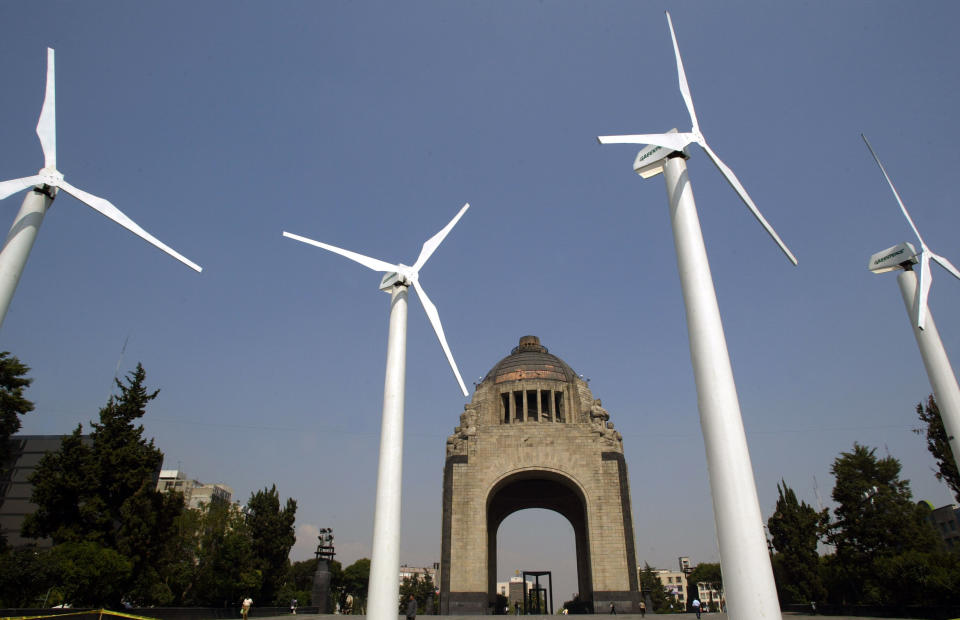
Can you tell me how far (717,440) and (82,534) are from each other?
3527 cm

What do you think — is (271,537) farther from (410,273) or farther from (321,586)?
(410,273)

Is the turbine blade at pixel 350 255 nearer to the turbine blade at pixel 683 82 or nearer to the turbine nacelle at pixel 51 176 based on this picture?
the turbine nacelle at pixel 51 176

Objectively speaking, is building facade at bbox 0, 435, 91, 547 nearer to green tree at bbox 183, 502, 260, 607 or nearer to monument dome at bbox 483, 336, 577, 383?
green tree at bbox 183, 502, 260, 607

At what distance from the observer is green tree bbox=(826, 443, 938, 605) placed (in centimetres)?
3653

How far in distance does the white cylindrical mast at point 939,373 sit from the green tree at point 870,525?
19266mm

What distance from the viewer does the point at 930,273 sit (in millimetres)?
22500

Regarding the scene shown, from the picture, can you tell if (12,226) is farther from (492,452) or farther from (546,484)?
(546,484)

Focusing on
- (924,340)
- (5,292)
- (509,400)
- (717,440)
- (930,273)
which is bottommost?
(717,440)

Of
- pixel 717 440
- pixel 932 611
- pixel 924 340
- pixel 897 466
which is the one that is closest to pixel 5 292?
Answer: pixel 717 440

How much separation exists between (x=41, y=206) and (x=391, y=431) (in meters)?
12.1

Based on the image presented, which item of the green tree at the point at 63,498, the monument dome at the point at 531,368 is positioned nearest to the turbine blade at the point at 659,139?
the green tree at the point at 63,498

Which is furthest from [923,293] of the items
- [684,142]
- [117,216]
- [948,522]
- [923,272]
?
[948,522]

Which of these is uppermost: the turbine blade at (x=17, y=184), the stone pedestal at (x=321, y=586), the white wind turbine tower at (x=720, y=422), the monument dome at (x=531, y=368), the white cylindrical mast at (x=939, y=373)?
the monument dome at (x=531, y=368)

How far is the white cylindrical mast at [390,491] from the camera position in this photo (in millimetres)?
15164
